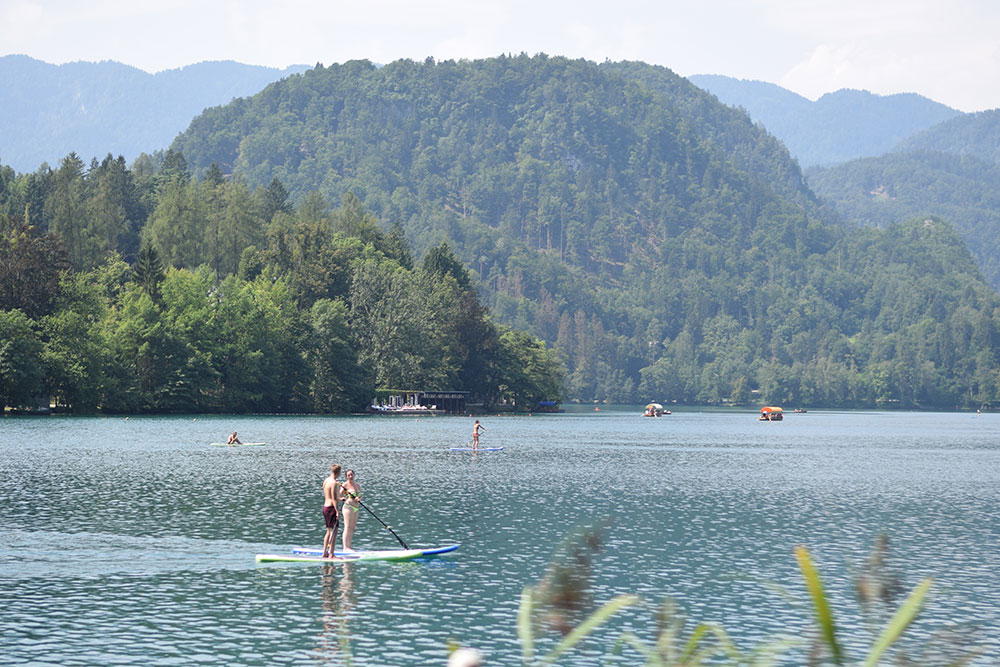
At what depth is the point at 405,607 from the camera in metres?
34.3

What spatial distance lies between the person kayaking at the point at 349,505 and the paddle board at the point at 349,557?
668mm

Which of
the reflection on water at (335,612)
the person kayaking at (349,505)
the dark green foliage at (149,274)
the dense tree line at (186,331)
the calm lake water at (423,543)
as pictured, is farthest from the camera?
the dark green foliage at (149,274)

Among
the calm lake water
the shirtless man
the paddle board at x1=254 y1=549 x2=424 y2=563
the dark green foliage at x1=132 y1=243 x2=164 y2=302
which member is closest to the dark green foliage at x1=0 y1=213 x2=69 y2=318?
the dark green foliage at x1=132 y1=243 x2=164 y2=302

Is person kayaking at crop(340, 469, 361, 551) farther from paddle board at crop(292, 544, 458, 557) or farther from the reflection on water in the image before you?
the reflection on water

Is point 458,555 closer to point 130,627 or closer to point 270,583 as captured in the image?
point 270,583

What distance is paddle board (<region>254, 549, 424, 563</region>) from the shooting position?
41062mm

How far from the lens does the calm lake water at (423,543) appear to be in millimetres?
30391

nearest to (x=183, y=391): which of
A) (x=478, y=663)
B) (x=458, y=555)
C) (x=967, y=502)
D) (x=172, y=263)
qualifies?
(x=172, y=263)

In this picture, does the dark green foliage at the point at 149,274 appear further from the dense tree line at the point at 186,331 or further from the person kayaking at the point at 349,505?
the person kayaking at the point at 349,505

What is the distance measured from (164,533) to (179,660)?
2090 centimetres

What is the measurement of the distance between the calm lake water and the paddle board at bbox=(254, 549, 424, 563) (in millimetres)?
344

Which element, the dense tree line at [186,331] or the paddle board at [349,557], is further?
the dense tree line at [186,331]

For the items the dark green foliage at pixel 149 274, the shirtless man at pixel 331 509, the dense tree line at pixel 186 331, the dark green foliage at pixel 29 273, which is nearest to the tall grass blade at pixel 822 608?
the shirtless man at pixel 331 509

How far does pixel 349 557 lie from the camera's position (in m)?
41.8
